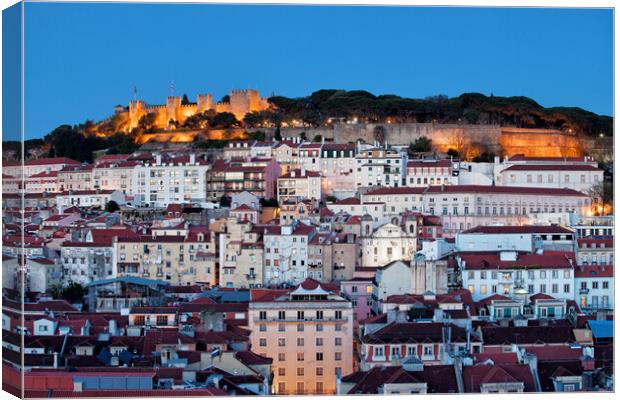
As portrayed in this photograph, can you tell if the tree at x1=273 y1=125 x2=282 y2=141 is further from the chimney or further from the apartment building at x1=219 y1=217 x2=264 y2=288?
the chimney

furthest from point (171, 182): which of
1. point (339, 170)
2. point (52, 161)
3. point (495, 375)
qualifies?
point (495, 375)

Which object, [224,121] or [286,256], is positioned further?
[224,121]

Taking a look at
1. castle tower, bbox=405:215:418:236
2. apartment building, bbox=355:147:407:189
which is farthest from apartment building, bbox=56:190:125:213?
castle tower, bbox=405:215:418:236

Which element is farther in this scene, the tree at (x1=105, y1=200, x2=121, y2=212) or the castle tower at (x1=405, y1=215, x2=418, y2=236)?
the tree at (x1=105, y1=200, x2=121, y2=212)

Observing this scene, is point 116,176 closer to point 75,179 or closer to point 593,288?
point 75,179

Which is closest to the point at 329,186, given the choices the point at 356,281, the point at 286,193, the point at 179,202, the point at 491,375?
the point at 286,193

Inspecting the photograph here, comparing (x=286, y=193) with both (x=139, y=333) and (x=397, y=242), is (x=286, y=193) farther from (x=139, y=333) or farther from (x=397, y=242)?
(x=139, y=333)
